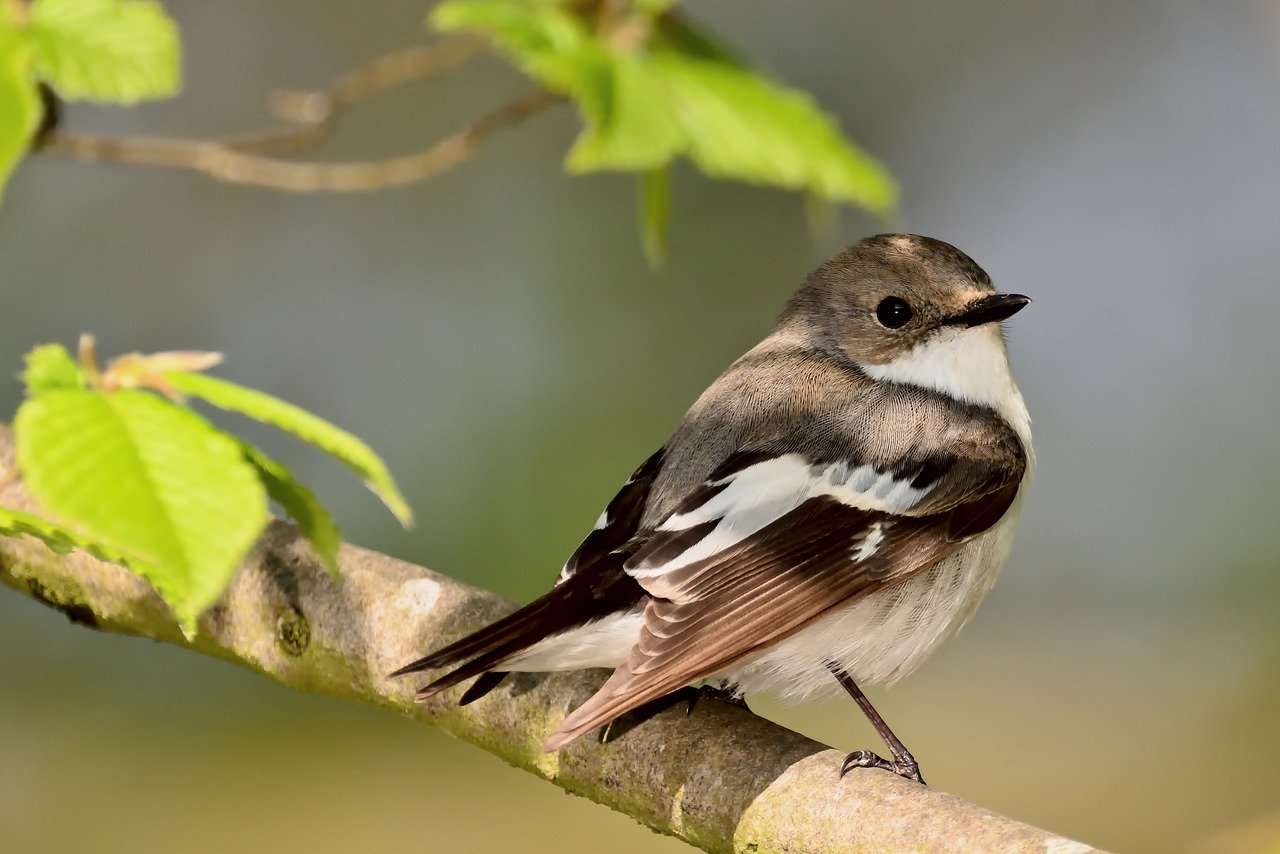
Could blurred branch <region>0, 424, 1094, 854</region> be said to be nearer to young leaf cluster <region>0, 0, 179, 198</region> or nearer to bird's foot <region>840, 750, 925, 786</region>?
bird's foot <region>840, 750, 925, 786</region>

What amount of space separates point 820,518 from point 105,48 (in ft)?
5.64

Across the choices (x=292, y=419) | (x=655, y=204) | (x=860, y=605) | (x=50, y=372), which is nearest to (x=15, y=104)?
(x=50, y=372)

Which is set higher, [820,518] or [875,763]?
[820,518]

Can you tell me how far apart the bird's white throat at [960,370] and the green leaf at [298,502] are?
5.90ft

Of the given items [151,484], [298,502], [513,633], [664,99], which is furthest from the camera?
[513,633]

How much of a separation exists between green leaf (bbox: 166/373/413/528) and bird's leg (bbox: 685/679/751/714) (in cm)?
99

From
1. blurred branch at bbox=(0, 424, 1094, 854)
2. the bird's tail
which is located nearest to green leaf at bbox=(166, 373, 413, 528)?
the bird's tail

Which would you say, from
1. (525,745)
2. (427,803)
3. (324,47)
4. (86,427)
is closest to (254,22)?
(324,47)

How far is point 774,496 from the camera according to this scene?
9.53 ft

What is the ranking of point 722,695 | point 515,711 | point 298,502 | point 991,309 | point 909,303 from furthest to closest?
point 909,303 → point 991,309 → point 722,695 → point 515,711 → point 298,502

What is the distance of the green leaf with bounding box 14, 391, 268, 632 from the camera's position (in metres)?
1.28

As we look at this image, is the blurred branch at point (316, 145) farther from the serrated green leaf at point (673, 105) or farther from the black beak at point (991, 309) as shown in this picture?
the black beak at point (991, 309)

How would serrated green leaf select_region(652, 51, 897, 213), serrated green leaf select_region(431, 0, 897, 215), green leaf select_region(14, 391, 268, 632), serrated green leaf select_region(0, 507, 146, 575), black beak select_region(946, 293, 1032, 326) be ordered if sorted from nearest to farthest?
green leaf select_region(14, 391, 268, 632), serrated green leaf select_region(0, 507, 146, 575), serrated green leaf select_region(431, 0, 897, 215), serrated green leaf select_region(652, 51, 897, 213), black beak select_region(946, 293, 1032, 326)

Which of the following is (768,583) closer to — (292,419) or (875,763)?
(875,763)
